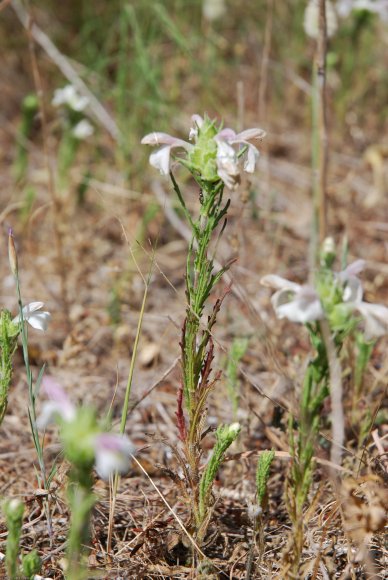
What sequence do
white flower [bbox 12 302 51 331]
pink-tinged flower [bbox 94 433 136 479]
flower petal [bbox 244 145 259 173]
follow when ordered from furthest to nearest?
white flower [bbox 12 302 51 331] < flower petal [bbox 244 145 259 173] < pink-tinged flower [bbox 94 433 136 479]

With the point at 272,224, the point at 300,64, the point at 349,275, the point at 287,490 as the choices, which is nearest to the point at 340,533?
the point at 287,490

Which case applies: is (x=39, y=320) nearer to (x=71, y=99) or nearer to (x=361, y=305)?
(x=361, y=305)

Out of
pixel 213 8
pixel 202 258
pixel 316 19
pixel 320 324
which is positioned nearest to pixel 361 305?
pixel 320 324

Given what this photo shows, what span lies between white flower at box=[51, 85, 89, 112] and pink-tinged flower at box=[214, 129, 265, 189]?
7.05 feet

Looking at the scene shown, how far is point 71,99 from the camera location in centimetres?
349

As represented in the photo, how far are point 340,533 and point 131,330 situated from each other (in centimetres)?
138

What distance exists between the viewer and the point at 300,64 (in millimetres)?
4246

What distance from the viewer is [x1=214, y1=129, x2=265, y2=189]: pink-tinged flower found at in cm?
135

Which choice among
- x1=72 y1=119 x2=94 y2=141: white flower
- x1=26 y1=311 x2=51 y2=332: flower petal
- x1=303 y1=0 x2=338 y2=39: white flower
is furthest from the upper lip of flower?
x1=72 y1=119 x2=94 y2=141: white flower

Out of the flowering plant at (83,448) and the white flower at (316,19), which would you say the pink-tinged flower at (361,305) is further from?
the white flower at (316,19)

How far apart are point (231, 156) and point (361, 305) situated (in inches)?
16.4

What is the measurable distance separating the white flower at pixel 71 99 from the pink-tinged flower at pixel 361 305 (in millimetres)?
2448

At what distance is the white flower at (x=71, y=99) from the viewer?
3439 mm

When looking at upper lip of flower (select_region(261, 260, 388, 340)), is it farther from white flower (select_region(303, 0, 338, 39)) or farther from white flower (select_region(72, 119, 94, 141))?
white flower (select_region(72, 119, 94, 141))
